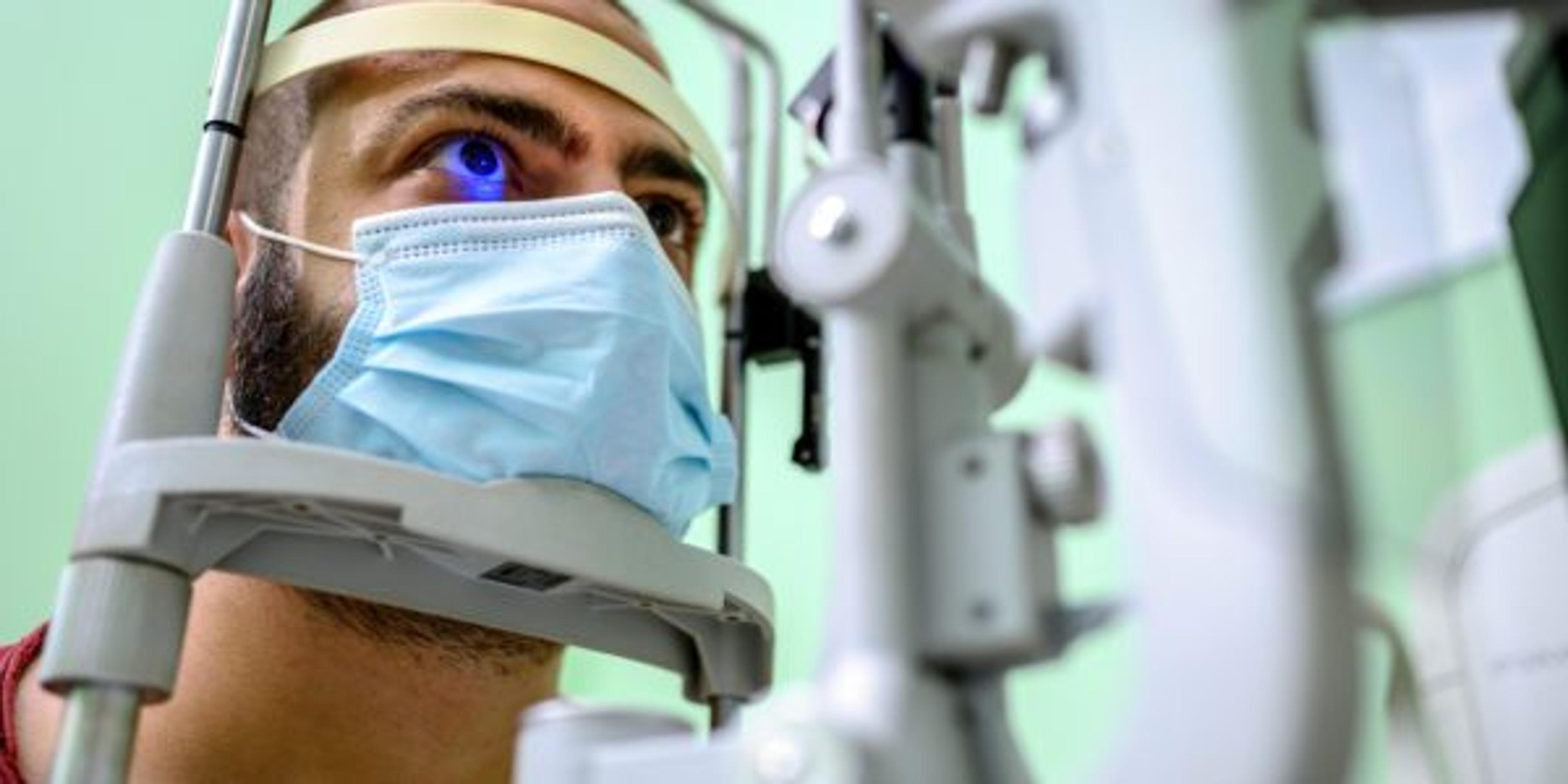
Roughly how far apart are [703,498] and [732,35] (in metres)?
0.55

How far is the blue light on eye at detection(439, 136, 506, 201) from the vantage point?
1.00 m

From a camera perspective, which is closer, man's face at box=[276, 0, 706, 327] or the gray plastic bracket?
the gray plastic bracket

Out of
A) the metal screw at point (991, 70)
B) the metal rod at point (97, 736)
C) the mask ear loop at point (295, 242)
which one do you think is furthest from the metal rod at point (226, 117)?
the metal screw at point (991, 70)

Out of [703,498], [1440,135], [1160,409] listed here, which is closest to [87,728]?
[703,498]

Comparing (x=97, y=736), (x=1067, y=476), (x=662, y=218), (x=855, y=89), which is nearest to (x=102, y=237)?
(x=662, y=218)

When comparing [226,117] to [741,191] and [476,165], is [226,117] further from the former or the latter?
[741,191]

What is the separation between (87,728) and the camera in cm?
65

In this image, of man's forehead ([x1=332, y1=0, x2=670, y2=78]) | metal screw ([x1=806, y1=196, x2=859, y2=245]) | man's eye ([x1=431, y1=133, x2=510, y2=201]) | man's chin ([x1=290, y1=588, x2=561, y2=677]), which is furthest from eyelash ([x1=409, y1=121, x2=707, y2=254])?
metal screw ([x1=806, y1=196, x2=859, y2=245])

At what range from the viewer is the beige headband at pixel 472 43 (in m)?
0.96

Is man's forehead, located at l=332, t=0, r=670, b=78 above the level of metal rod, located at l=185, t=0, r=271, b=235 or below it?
above

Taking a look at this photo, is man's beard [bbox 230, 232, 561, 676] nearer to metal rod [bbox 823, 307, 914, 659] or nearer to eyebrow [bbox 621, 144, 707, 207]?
eyebrow [bbox 621, 144, 707, 207]

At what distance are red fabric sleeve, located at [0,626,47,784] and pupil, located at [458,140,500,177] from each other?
0.48 meters

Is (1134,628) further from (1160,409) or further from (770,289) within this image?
(770,289)

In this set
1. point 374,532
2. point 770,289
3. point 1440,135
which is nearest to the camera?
point 1440,135
